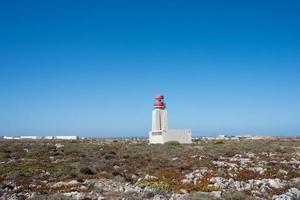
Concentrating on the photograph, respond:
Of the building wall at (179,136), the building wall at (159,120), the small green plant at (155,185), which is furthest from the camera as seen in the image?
the building wall at (159,120)

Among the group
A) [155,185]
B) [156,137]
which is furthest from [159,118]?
[155,185]

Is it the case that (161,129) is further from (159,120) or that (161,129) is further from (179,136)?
(179,136)

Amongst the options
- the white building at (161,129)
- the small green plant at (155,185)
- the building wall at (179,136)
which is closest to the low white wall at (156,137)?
the white building at (161,129)

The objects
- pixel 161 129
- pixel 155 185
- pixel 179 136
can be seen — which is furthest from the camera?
pixel 161 129

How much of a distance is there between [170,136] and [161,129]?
374 cm

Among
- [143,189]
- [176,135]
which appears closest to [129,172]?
[143,189]

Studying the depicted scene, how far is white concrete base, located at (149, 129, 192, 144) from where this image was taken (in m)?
57.6

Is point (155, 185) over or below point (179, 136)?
below

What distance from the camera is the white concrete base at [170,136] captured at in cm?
5762

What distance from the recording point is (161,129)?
201 feet

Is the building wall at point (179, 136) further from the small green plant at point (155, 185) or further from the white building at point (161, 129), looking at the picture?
the small green plant at point (155, 185)

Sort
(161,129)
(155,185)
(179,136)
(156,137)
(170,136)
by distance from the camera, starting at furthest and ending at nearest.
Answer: (161,129)
(156,137)
(179,136)
(170,136)
(155,185)

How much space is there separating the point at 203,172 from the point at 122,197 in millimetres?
7644

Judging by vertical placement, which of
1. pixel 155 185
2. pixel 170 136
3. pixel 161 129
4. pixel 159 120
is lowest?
pixel 155 185
